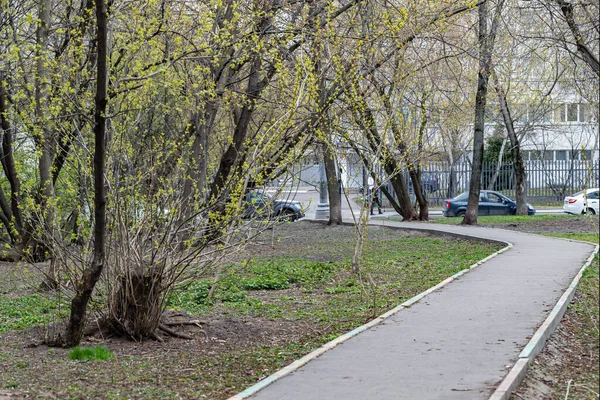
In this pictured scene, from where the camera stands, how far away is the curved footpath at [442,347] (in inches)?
254

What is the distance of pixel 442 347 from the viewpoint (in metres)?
7.99

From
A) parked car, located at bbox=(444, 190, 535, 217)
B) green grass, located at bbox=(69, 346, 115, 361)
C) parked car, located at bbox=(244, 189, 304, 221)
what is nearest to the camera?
green grass, located at bbox=(69, 346, 115, 361)

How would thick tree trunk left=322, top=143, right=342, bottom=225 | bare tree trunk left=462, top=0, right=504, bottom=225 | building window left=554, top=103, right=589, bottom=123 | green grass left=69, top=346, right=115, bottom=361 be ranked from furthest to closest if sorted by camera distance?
building window left=554, top=103, right=589, bottom=123 → thick tree trunk left=322, top=143, right=342, bottom=225 → bare tree trunk left=462, top=0, right=504, bottom=225 → green grass left=69, top=346, right=115, bottom=361

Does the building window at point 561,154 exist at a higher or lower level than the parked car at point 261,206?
higher

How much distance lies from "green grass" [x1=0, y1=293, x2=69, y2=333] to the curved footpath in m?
3.85

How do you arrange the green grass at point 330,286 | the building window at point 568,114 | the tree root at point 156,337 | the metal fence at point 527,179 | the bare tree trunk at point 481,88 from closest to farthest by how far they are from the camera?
the tree root at point 156,337, the green grass at point 330,286, the bare tree trunk at point 481,88, the metal fence at point 527,179, the building window at point 568,114

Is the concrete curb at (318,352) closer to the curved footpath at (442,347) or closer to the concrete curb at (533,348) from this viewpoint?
the curved footpath at (442,347)

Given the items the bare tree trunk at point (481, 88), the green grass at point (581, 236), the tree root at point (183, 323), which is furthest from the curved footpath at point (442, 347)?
the bare tree trunk at point (481, 88)

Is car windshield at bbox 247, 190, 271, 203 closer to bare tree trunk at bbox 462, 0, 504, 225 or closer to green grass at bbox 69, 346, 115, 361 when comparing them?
green grass at bbox 69, 346, 115, 361

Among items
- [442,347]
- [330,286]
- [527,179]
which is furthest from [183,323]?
[527,179]

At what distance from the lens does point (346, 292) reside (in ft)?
43.5

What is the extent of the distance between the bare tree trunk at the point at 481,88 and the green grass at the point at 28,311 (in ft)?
41.6

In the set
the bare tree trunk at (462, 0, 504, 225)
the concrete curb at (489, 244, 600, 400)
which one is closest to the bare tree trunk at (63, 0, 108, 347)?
the concrete curb at (489, 244, 600, 400)

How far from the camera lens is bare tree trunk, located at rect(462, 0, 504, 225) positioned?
2291cm
